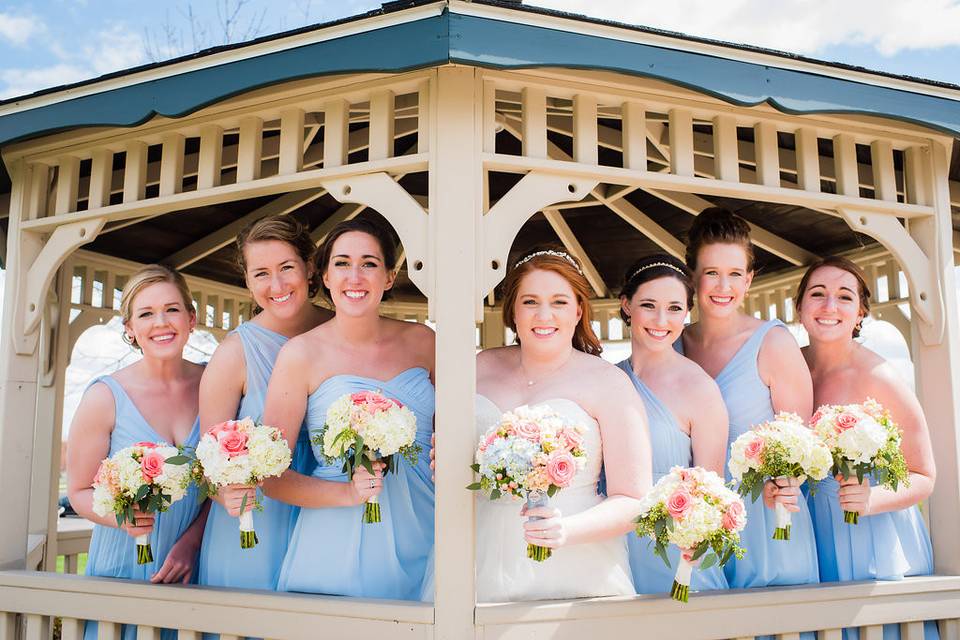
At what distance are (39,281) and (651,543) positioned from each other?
372cm

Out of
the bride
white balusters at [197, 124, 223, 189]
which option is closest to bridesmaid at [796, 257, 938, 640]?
the bride

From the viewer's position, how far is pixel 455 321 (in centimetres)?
363

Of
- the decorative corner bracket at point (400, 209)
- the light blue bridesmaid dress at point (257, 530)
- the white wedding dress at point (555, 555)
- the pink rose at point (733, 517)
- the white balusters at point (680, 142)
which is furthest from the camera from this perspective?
the light blue bridesmaid dress at point (257, 530)

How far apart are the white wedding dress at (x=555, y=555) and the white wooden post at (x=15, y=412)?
109 inches

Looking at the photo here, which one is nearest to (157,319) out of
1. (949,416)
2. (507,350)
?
(507,350)

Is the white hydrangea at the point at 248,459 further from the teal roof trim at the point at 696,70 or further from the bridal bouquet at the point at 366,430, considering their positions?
the teal roof trim at the point at 696,70

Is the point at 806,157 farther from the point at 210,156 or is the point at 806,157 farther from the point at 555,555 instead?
the point at 210,156

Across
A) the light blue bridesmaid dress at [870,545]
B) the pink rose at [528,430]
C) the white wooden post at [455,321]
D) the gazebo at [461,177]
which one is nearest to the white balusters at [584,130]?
the gazebo at [461,177]

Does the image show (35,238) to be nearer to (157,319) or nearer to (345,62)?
(157,319)

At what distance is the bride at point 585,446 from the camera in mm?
3738

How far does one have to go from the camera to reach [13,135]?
449 centimetres

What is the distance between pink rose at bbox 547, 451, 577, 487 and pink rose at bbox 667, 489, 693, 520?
0.45 metres

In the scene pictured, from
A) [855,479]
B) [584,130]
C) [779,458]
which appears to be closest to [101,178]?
[584,130]

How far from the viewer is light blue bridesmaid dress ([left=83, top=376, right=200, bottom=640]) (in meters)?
4.63
